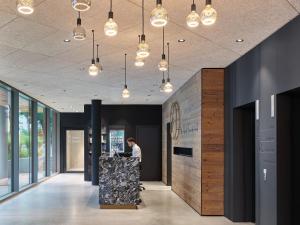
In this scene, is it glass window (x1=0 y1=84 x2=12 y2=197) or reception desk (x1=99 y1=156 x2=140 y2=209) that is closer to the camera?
reception desk (x1=99 y1=156 x2=140 y2=209)

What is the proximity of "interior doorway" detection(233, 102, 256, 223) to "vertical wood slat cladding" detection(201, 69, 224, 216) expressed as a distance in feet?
1.55

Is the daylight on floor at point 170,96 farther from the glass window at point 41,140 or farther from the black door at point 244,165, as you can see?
the glass window at point 41,140

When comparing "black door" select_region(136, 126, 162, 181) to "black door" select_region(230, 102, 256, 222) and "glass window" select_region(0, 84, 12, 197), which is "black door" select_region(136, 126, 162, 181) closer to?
"glass window" select_region(0, 84, 12, 197)

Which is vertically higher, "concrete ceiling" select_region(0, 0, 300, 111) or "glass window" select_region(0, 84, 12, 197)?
"concrete ceiling" select_region(0, 0, 300, 111)

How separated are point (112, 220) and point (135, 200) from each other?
4.76ft

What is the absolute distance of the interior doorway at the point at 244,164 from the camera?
7.67m

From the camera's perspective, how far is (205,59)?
7.51m

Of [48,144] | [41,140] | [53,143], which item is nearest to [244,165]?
[41,140]

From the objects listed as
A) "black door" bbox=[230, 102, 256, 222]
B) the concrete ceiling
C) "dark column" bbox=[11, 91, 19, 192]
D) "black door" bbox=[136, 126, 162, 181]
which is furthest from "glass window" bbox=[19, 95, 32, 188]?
"black door" bbox=[230, 102, 256, 222]

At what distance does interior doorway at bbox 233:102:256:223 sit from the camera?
7.67m

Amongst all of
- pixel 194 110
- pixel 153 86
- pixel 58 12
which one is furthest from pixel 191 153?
pixel 58 12

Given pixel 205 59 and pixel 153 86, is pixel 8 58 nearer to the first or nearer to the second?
pixel 205 59

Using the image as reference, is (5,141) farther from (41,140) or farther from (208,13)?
(208,13)

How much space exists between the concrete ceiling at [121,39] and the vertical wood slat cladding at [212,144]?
492 mm
